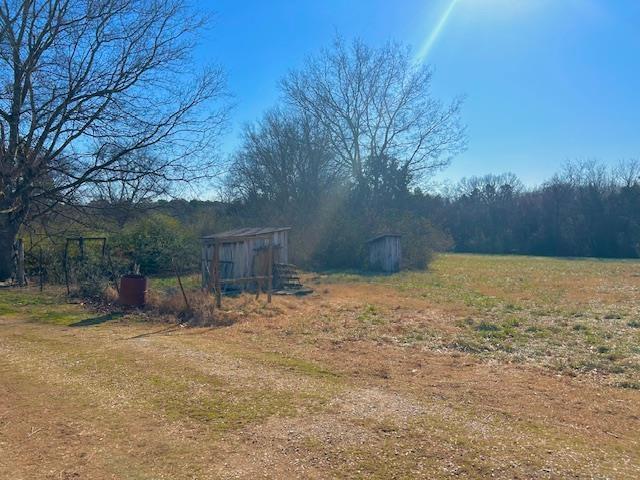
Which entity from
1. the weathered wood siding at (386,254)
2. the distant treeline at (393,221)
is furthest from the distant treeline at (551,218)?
the weathered wood siding at (386,254)

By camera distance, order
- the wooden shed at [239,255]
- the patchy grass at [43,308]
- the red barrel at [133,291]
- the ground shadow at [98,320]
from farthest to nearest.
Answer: the wooden shed at [239,255], the red barrel at [133,291], the patchy grass at [43,308], the ground shadow at [98,320]

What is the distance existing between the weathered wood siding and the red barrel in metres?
17.3

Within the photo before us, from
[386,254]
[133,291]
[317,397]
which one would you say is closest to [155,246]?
[133,291]

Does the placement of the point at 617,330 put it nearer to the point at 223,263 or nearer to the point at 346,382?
the point at 346,382

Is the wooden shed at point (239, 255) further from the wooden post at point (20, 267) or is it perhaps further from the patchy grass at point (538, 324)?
the wooden post at point (20, 267)

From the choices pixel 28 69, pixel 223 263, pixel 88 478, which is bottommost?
pixel 88 478

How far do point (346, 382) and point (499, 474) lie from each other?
2761mm

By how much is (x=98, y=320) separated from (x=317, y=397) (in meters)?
7.17

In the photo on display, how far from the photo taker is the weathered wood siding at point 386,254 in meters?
28.0

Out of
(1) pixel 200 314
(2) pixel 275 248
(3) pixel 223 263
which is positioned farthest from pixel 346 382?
(2) pixel 275 248

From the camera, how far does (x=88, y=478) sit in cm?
381

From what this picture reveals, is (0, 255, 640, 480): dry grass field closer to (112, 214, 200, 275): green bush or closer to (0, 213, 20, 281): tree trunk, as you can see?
(0, 213, 20, 281): tree trunk

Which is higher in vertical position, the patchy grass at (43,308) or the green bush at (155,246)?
the green bush at (155,246)

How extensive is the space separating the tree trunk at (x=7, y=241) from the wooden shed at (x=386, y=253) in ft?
56.5
